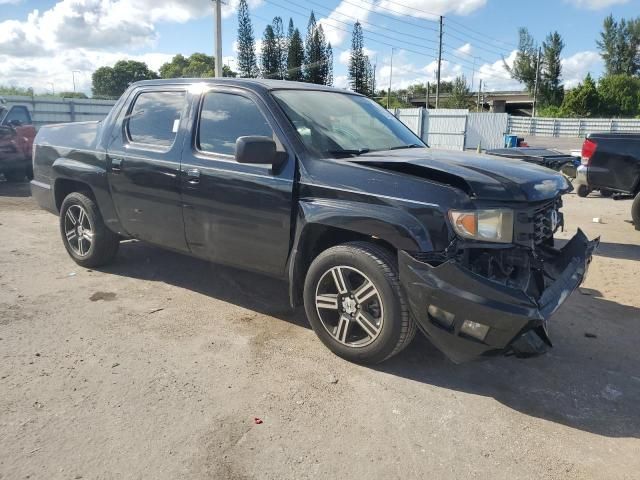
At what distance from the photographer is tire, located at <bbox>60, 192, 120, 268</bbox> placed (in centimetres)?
526

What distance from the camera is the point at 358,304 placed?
344 cm

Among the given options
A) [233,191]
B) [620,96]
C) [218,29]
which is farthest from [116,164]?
[620,96]

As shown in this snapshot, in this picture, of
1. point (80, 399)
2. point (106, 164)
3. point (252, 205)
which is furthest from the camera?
point (106, 164)

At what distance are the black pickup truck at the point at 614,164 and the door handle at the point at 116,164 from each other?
7.20 meters

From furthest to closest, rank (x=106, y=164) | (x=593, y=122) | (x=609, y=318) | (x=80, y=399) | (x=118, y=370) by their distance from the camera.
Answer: (x=593, y=122) < (x=106, y=164) < (x=609, y=318) < (x=118, y=370) < (x=80, y=399)

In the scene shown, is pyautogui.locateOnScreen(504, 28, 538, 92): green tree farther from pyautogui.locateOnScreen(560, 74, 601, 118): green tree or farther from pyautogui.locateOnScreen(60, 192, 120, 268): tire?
pyautogui.locateOnScreen(60, 192, 120, 268): tire

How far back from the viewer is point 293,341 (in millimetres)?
3916

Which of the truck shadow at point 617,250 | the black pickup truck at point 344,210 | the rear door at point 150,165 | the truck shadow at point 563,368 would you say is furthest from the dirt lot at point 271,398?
the truck shadow at point 617,250

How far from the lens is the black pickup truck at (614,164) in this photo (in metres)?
7.98

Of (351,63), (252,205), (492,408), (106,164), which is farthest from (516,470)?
(351,63)

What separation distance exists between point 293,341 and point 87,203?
8.99 feet

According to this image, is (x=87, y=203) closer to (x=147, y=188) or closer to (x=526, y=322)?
(x=147, y=188)

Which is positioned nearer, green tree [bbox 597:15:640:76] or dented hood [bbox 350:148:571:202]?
dented hood [bbox 350:148:571:202]

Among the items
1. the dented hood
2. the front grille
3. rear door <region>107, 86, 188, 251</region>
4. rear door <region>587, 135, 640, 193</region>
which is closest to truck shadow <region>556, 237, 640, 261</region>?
rear door <region>587, 135, 640, 193</region>
